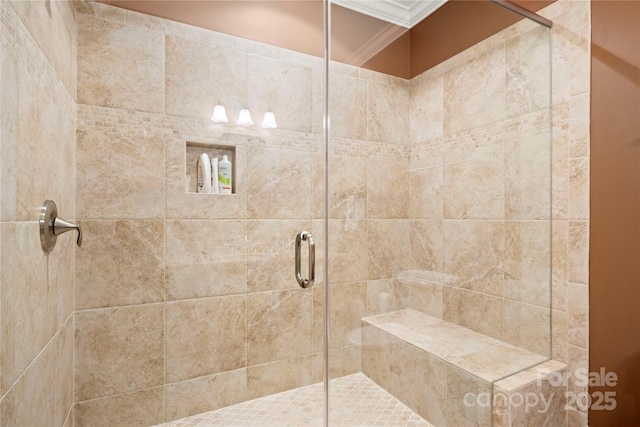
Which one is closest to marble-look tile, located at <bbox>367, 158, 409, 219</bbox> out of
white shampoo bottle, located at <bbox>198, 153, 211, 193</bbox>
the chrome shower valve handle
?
white shampoo bottle, located at <bbox>198, 153, 211, 193</bbox>

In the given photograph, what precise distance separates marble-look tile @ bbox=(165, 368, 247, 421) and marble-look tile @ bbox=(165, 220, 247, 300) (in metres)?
0.37

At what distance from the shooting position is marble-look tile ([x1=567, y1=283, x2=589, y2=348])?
1.22 meters

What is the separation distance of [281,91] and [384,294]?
1044 millimetres

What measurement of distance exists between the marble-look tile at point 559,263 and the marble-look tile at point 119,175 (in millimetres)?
1648

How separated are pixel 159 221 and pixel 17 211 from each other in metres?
0.62

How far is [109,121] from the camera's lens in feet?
4.12

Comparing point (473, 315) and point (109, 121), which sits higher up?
point (109, 121)

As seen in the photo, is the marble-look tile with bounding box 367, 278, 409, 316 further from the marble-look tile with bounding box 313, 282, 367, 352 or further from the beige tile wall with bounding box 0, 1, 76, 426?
the beige tile wall with bounding box 0, 1, 76, 426

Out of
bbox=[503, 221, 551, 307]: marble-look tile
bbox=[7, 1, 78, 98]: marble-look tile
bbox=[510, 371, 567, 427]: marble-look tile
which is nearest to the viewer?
bbox=[7, 1, 78, 98]: marble-look tile

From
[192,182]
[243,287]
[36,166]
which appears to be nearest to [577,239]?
[243,287]

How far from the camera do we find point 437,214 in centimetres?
124

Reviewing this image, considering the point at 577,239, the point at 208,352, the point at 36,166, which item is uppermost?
the point at 36,166

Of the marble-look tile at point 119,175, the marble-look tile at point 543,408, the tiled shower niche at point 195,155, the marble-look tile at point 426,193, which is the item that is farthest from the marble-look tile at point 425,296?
the marble-look tile at point 119,175

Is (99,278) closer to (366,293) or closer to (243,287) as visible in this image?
(243,287)
